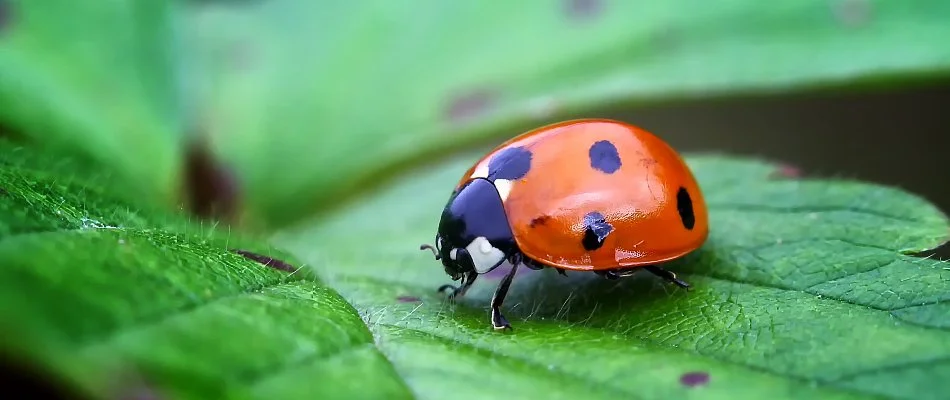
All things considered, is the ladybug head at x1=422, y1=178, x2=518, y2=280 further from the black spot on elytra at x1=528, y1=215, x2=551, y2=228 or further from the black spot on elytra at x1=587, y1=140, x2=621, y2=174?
the black spot on elytra at x1=587, y1=140, x2=621, y2=174

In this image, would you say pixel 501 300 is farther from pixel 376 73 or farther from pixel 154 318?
pixel 376 73

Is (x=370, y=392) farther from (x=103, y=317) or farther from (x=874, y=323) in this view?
(x=874, y=323)

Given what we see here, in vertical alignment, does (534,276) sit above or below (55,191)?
below

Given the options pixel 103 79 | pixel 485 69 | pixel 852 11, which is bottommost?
pixel 852 11

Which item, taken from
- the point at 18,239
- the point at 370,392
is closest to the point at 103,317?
the point at 18,239

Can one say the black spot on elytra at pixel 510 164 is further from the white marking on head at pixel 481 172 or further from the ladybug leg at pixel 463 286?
the ladybug leg at pixel 463 286

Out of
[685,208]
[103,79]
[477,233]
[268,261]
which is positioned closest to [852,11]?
[685,208]
